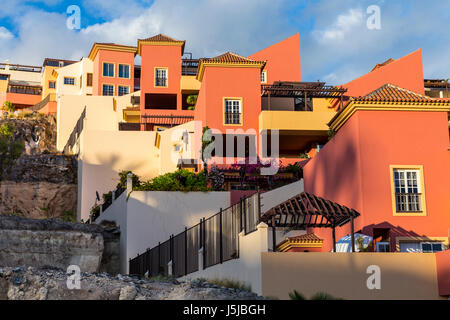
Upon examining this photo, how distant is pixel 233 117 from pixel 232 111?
0.36 metres

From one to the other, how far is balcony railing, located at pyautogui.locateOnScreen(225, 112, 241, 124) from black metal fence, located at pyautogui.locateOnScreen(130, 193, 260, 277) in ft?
44.4

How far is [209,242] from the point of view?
18.1m

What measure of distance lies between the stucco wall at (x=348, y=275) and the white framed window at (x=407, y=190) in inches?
199

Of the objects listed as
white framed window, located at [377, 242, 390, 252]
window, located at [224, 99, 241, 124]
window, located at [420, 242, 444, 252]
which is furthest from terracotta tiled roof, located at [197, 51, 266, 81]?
window, located at [420, 242, 444, 252]

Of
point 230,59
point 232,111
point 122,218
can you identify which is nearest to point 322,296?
point 122,218

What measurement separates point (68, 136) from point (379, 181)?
127 feet

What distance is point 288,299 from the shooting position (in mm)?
14469

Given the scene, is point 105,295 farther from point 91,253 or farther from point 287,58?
point 287,58

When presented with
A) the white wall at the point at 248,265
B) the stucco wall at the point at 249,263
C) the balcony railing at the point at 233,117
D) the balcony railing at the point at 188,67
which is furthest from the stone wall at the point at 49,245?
the balcony railing at the point at 188,67

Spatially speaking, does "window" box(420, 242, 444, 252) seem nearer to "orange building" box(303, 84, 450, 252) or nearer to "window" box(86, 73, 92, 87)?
"orange building" box(303, 84, 450, 252)

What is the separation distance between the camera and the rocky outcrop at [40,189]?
44.5 meters

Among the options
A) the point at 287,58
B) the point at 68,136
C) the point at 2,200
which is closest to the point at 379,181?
the point at 287,58

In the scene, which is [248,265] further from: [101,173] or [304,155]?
[101,173]

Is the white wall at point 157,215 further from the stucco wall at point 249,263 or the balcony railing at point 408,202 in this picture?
the stucco wall at point 249,263
